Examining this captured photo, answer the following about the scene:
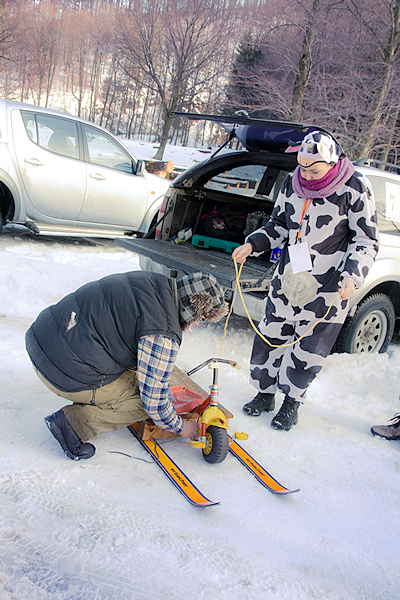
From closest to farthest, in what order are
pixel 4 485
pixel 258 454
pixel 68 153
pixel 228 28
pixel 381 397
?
1. pixel 4 485
2. pixel 258 454
3. pixel 381 397
4. pixel 68 153
5. pixel 228 28

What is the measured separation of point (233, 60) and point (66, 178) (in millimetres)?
26028

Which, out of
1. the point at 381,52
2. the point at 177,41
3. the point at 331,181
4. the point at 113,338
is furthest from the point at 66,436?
A: the point at 177,41

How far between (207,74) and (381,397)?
26.9m

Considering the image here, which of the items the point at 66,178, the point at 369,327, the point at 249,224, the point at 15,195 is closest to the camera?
the point at 369,327

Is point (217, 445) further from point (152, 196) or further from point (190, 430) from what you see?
point (152, 196)

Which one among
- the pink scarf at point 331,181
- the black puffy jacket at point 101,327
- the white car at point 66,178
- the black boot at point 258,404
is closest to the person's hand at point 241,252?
the pink scarf at point 331,181

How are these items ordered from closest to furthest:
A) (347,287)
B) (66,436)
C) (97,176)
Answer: (66,436) → (347,287) → (97,176)

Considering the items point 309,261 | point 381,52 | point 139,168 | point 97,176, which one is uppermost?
point 381,52

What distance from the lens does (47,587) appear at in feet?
4.97

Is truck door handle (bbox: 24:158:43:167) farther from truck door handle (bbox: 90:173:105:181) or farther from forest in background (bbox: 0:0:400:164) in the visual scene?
forest in background (bbox: 0:0:400:164)

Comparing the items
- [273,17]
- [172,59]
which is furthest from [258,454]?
[172,59]

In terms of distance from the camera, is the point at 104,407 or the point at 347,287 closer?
the point at 104,407

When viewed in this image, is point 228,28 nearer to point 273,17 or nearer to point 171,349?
point 273,17

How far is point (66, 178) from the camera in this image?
226 inches
